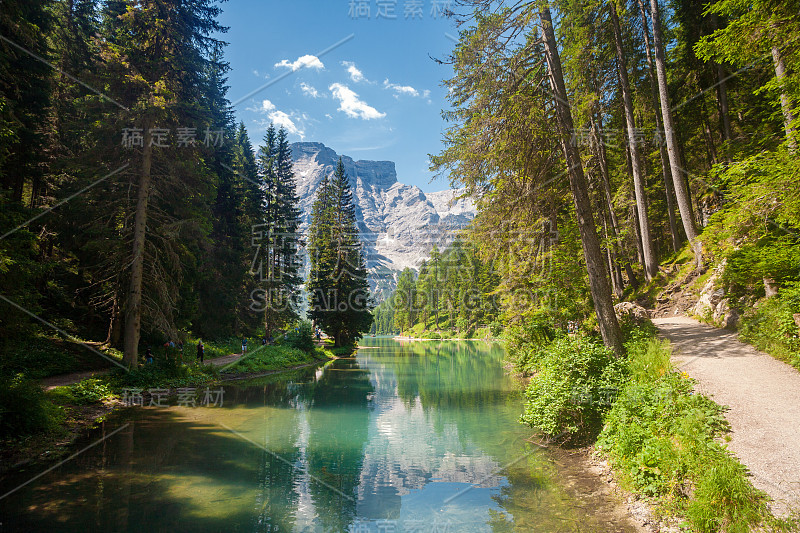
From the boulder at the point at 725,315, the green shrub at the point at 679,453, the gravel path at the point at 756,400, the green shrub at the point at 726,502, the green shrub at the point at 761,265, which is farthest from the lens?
the boulder at the point at 725,315

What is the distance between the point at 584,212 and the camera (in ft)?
33.4

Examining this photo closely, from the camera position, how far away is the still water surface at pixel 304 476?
6141mm

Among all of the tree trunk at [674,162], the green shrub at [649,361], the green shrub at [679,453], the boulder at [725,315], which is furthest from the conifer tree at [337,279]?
the green shrub at [679,453]

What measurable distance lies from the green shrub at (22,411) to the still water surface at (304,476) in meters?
1.20

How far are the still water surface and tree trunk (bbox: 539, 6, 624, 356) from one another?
388 centimetres

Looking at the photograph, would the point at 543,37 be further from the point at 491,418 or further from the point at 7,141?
the point at 7,141

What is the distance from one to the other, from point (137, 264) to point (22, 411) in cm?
786

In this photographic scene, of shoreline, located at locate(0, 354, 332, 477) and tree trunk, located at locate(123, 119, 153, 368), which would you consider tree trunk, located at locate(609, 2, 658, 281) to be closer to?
tree trunk, located at locate(123, 119, 153, 368)

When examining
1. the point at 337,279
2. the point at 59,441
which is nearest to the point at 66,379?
the point at 59,441

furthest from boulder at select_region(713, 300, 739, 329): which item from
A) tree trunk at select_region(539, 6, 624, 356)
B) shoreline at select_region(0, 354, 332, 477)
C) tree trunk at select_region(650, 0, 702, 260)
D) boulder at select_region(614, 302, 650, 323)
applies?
shoreline at select_region(0, 354, 332, 477)

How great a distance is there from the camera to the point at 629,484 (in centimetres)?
617

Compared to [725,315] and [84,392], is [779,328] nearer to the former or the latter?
[725,315]

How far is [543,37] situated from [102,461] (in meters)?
15.2

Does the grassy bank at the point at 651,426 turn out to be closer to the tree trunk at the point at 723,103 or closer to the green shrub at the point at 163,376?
the tree trunk at the point at 723,103
